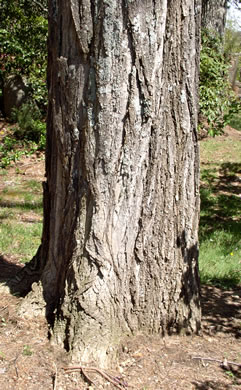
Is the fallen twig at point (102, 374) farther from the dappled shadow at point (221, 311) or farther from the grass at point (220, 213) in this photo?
the grass at point (220, 213)

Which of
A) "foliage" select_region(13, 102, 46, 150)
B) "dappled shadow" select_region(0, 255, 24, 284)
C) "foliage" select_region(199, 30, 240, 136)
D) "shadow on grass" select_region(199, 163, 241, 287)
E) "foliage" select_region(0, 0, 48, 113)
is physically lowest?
"shadow on grass" select_region(199, 163, 241, 287)

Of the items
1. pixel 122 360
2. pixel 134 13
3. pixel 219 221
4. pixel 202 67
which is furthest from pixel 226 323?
pixel 202 67

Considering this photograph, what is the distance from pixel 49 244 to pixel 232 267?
3.29m

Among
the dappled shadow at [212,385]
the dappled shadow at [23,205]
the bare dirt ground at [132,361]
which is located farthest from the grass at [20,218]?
the dappled shadow at [212,385]

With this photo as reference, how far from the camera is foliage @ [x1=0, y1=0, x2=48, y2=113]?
1181 cm

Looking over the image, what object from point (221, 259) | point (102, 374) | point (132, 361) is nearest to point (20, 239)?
point (221, 259)

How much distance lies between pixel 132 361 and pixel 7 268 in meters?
2.10

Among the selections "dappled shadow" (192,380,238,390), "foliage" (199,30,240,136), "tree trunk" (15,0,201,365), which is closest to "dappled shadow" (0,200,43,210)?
"foliage" (199,30,240,136)

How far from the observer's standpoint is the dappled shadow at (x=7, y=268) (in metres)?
4.54

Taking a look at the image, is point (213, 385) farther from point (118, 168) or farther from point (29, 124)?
point (29, 124)

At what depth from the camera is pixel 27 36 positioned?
12.0 metres

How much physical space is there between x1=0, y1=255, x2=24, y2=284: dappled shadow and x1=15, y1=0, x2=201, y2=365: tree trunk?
104cm

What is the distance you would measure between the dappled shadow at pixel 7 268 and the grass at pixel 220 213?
2143 millimetres

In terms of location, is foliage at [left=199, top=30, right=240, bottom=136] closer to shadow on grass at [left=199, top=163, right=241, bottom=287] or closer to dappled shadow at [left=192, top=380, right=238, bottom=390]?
shadow on grass at [left=199, top=163, right=241, bottom=287]
